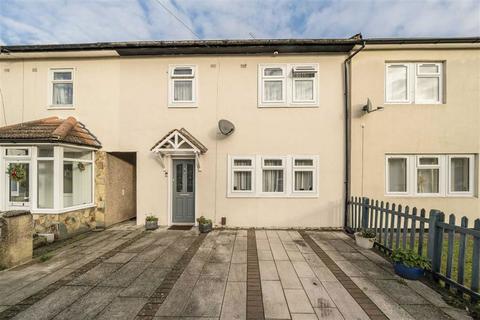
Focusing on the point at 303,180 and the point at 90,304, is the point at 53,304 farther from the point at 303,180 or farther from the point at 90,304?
the point at 303,180

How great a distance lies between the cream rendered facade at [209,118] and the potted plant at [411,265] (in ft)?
10.6

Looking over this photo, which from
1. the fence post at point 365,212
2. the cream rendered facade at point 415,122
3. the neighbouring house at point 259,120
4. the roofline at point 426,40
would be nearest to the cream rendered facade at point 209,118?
the neighbouring house at point 259,120

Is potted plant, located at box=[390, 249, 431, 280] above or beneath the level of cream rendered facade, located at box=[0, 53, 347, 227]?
beneath

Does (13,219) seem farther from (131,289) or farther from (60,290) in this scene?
(131,289)

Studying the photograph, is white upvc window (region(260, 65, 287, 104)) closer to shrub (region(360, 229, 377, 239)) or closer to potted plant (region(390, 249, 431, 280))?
shrub (region(360, 229, 377, 239))

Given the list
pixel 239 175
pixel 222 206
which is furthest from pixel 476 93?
pixel 222 206

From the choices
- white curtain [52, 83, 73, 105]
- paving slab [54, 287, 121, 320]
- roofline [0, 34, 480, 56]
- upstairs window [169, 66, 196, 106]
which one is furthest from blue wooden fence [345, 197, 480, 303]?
white curtain [52, 83, 73, 105]

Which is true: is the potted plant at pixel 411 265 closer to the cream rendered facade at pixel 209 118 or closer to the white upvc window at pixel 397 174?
the cream rendered facade at pixel 209 118

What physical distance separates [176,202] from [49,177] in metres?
4.08

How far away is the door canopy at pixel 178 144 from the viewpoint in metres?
7.28

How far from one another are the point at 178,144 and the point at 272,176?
360 centimetres

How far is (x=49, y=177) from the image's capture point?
675 centimetres

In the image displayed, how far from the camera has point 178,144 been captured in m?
7.36

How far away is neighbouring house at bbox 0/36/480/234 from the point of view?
7387 millimetres
